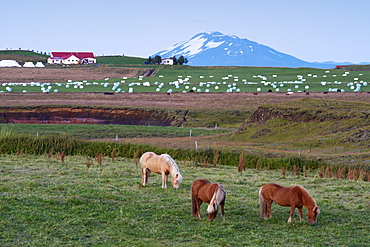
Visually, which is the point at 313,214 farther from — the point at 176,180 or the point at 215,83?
the point at 215,83

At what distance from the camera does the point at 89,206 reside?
15938 millimetres

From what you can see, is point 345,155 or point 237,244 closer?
point 237,244

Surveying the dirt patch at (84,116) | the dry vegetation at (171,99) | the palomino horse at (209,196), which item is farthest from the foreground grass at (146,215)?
the dry vegetation at (171,99)

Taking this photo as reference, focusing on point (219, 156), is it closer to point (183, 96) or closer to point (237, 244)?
point (237, 244)

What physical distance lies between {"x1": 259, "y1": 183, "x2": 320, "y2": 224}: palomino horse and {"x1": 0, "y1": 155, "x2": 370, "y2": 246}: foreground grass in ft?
0.98

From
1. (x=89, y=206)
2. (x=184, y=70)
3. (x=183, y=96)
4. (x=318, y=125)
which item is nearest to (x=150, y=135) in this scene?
(x=318, y=125)

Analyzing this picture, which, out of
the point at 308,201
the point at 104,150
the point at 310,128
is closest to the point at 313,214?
the point at 308,201

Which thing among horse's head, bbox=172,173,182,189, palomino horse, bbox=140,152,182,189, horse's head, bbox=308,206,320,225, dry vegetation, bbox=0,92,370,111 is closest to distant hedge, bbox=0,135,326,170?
palomino horse, bbox=140,152,182,189

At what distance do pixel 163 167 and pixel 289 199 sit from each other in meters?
5.72

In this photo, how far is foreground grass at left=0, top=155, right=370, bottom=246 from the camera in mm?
12672

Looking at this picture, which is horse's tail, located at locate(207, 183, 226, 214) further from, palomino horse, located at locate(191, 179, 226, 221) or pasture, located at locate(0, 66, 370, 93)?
pasture, located at locate(0, 66, 370, 93)

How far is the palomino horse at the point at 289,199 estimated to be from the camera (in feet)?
46.6

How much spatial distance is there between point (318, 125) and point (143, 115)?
111ft

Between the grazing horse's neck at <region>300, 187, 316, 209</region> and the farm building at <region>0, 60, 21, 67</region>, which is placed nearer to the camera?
the grazing horse's neck at <region>300, 187, 316, 209</region>
